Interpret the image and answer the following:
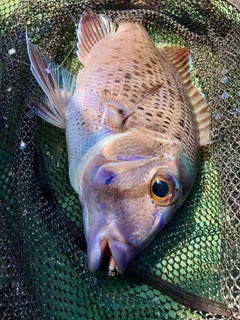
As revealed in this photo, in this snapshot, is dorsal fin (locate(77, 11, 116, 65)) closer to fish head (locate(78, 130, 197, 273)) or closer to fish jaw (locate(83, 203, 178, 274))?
fish head (locate(78, 130, 197, 273))

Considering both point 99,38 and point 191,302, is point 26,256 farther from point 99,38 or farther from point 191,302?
point 99,38

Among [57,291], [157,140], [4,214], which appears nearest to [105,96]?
[157,140]

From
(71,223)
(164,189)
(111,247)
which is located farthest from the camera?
(71,223)

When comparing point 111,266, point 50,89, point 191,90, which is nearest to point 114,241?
point 111,266

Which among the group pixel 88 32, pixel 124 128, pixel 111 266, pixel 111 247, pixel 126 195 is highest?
pixel 88 32

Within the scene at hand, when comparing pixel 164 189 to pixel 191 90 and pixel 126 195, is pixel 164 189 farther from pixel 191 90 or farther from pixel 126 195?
pixel 191 90

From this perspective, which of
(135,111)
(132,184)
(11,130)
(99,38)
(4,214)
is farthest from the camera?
(99,38)

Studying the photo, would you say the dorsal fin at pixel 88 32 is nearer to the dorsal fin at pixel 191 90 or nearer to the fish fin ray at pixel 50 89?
the fish fin ray at pixel 50 89
